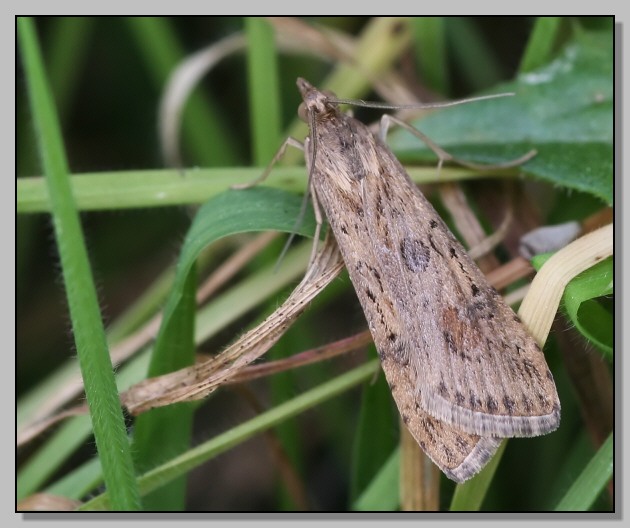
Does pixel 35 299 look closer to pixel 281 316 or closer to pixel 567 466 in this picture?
pixel 281 316

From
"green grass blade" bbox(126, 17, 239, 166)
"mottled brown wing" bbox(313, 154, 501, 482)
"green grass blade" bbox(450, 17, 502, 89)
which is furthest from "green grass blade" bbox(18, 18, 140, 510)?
"green grass blade" bbox(450, 17, 502, 89)

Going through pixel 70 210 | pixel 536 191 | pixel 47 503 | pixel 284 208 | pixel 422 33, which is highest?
pixel 422 33

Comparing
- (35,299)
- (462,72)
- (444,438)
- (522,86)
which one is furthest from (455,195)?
(35,299)

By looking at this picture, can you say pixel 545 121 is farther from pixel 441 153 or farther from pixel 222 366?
pixel 222 366

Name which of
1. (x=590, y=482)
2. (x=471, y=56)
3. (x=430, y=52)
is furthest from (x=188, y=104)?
(x=590, y=482)

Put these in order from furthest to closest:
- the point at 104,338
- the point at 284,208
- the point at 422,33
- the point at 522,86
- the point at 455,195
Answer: the point at 422,33, the point at 522,86, the point at 455,195, the point at 284,208, the point at 104,338

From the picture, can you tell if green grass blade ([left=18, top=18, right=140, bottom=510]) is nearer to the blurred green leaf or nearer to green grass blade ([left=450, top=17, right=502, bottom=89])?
the blurred green leaf

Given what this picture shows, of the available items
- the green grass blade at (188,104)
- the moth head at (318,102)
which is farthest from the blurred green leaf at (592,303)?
the green grass blade at (188,104)
